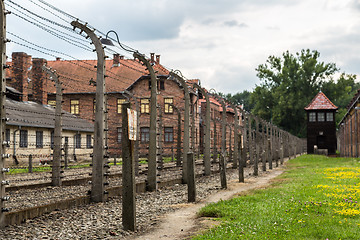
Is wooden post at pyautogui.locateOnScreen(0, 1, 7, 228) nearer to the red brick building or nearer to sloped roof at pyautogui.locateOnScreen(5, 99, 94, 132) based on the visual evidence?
sloped roof at pyautogui.locateOnScreen(5, 99, 94, 132)

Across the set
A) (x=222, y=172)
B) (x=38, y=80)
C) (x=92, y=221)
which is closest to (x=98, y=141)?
(x=92, y=221)

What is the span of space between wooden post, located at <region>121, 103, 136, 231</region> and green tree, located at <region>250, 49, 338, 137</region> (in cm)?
7308

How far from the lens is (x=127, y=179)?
316 inches

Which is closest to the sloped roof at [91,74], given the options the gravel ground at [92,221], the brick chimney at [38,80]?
the brick chimney at [38,80]

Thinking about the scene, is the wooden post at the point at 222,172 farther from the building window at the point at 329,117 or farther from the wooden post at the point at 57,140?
the building window at the point at 329,117

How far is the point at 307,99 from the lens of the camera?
8019cm

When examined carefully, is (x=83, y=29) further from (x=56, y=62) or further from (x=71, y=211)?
(x=56, y=62)

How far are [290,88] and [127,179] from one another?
7743cm

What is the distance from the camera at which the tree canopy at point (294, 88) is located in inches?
3155

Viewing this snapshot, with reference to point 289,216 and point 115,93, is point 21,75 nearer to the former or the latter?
point 115,93

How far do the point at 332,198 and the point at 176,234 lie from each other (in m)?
4.90

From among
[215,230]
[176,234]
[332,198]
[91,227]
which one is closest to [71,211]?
[91,227]

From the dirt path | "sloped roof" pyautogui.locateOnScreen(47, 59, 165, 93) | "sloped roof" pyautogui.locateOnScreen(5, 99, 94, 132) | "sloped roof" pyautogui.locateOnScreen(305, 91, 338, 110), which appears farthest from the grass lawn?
A: "sloped roof" pyautogui.locateOnScreen(305, 91, 338, 110)

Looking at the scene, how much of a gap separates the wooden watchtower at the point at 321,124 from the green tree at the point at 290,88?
8468 mm
